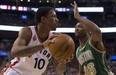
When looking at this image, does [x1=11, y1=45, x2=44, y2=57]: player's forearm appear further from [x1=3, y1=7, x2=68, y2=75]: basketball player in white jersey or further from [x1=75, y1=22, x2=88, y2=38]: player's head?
[x1=75, y1=22, x2=88, y2=38]: player's head

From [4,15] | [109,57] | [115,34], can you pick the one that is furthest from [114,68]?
[4,15]

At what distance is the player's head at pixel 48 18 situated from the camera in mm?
3322

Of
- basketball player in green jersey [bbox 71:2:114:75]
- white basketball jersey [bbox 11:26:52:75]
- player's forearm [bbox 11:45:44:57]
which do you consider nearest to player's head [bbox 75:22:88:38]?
basketball player in green jersey [bbox 71:2:114:75]

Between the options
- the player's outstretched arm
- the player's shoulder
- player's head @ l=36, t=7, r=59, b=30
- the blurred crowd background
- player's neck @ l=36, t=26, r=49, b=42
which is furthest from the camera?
the blurred crowd background

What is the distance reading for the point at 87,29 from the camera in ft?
13.6

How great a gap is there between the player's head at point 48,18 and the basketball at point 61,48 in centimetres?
19

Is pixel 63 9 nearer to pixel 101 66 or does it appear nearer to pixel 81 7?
pixel 81 7

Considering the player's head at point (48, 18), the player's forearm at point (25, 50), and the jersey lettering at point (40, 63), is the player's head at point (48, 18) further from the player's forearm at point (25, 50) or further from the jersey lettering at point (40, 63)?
the player's forearm at point (25, 50)

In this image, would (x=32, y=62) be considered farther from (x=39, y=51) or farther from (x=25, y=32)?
(x=25, y=32)

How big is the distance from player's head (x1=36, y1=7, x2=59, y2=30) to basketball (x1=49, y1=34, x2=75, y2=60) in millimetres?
187

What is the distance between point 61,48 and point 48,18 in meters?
0.44

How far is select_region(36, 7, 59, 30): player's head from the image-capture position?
3.32 meters

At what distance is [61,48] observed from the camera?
3.47m

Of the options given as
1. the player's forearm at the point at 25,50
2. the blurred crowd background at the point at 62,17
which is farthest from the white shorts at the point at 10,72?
the blurred crowd background at the point at 62,17
